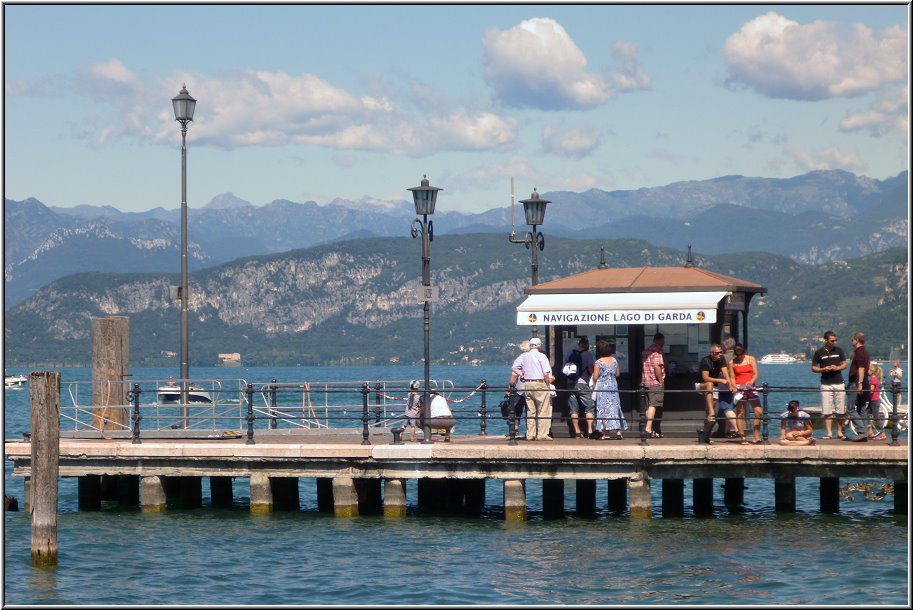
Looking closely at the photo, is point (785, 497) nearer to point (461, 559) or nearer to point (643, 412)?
point (643, 412)

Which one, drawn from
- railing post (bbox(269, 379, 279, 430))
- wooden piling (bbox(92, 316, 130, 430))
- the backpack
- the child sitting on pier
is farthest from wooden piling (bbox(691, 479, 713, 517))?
wooden piling (bbox(92, 316, 130, 430))

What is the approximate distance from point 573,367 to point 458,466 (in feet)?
10.6

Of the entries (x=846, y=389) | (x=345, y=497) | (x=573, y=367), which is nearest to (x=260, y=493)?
(x=345, y=497)

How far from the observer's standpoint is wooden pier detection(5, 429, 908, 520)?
24406 mm

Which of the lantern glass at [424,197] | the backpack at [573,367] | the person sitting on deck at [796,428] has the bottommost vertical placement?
the person sitting on deck at [796,428]

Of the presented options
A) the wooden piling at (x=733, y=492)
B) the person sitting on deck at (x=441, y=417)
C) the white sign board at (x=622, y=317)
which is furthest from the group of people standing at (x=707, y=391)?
the wooden piling at (x=733, y=492)

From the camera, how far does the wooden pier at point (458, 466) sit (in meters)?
24.4

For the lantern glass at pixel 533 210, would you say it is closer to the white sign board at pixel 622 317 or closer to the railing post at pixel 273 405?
the white sign board at pixel 622 317

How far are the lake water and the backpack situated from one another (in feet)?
8.50

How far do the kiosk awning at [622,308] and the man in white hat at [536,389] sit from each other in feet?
2.05

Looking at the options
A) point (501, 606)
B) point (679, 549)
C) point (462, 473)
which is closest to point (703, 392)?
point (679, 549)

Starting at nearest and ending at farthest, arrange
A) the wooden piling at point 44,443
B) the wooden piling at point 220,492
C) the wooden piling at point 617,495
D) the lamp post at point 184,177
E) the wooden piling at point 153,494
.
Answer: the wooden piling at point 44,443, the wooden piling at point 153,494, the wooden piling at point 617,495, the wooden piling at point 220,492, the lamp post at point 184,177

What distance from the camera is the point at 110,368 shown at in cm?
3000

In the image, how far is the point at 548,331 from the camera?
28734 millimetres
